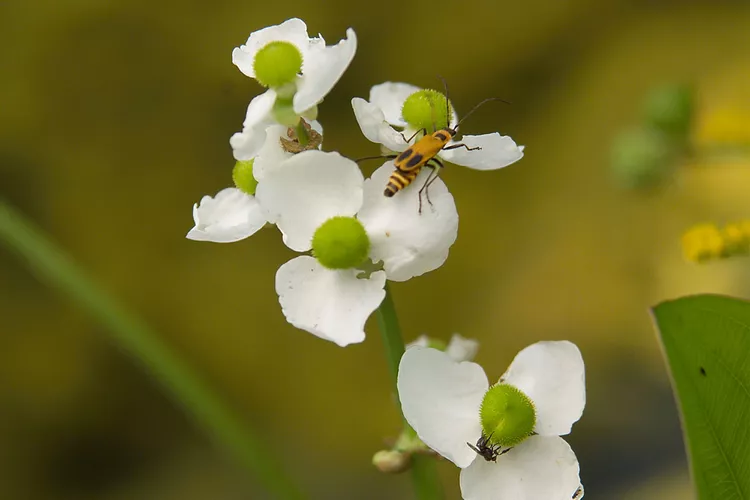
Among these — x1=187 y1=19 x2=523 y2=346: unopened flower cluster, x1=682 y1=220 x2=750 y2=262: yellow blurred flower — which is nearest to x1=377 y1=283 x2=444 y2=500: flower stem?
x1=187 y1=19 x2=523 y2=346: unopened flower cluster

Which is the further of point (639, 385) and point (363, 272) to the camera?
point (639, 385)

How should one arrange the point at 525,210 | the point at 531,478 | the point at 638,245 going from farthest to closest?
the point at 525,210
the point at 638,245
the point at 531,478

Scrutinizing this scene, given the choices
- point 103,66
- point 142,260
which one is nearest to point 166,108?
point 103,66

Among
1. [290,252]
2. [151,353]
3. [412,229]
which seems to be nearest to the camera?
[412,229]

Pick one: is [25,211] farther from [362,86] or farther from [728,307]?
[728,307]

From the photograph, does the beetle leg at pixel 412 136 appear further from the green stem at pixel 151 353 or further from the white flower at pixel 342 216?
the green stem at pixel 151 353

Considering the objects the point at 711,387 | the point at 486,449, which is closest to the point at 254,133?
the point at 486,449

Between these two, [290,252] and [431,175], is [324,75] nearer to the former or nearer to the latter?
[431,175]
